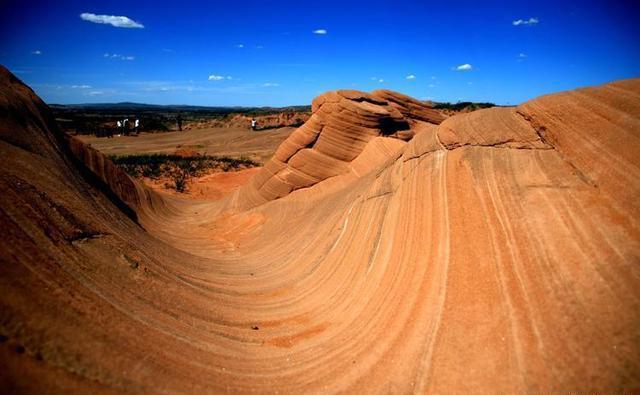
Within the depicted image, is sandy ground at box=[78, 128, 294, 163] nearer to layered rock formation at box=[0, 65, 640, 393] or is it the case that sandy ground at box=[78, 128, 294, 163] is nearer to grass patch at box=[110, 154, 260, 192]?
grass patch at box=[110, 154, 260, 192]

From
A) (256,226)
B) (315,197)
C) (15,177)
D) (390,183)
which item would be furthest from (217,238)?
(15,177)

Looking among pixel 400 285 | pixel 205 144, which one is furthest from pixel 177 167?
pixel 400 285

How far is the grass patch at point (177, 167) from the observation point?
19230 millimetres

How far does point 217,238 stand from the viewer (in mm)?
9625

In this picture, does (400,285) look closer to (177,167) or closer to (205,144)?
(177,167)

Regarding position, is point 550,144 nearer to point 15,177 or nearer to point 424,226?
point 424,226

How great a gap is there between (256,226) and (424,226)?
20.9 ft

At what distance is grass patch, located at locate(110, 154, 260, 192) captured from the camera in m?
19.2

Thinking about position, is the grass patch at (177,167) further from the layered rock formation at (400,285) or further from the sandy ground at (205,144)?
the layered rock formation at (400,285)

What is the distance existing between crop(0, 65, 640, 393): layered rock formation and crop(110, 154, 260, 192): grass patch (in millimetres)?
13336

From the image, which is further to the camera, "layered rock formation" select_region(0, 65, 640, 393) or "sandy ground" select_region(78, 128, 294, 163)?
"sandy ground" select_region(78, 128, 294, 163)

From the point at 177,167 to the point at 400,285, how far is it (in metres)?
20.2

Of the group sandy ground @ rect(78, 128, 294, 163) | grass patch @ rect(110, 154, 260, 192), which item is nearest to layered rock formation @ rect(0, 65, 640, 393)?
grass patch @ rect(110, 154, 260, 192)

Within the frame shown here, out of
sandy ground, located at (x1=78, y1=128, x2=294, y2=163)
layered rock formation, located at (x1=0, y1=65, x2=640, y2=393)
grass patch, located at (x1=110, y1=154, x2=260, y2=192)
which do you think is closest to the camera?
layered rock formation, located at (x1=0, y1=65, x2=640, y2=393)
